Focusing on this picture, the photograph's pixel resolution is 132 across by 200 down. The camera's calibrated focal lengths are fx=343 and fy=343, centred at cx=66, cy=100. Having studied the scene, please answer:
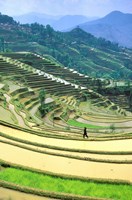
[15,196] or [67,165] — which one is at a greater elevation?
[15,196]

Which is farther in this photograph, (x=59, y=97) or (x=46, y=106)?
(x=59, y=97)

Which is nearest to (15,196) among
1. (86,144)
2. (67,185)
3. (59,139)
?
(67,185)

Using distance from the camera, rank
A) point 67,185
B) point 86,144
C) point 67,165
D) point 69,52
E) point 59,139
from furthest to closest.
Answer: point 69,52, point 59,139, point 86,144, point 67,165, point 67,185

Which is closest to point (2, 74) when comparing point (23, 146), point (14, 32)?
point (23, 146)

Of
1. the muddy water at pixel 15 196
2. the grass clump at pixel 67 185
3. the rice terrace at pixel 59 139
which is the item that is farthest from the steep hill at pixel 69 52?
the muddy water at pixel 15 196

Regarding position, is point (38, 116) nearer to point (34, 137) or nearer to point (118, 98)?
point (34, 137)

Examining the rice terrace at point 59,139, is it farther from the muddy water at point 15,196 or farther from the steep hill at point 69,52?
the steep hill at point 69,52

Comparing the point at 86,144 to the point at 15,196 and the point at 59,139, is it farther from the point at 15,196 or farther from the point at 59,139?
the point at 15,196
